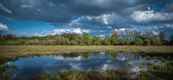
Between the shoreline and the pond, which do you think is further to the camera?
the shoreline

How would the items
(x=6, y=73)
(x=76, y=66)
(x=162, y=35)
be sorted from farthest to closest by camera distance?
(x=162, y=35) → (x=76, y=66) → (x=6, y=73)

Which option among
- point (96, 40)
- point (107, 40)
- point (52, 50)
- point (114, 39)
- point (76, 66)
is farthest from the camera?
point (96, 40)

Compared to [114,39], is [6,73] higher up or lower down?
lower down

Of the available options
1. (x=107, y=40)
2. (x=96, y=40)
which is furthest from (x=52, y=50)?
(x=107, y=40)

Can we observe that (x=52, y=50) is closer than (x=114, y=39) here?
Yes

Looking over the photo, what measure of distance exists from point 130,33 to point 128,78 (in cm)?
10492

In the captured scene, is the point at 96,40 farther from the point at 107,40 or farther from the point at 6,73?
the point at 6,73

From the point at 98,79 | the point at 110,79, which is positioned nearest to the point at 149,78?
the point at 110,79

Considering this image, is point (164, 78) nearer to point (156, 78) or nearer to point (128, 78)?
point (156, 78)

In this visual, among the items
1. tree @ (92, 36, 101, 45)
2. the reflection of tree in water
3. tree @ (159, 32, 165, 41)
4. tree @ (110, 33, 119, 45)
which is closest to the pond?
the reflection of tree in water

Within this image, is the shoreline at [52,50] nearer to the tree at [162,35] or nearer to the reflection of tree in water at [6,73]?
the reflection of tree in water at [6,73]

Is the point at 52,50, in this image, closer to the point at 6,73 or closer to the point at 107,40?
the point at 6,73

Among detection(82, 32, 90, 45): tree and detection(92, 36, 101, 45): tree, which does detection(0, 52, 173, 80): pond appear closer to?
detection(82, 32, 90, 45): tree

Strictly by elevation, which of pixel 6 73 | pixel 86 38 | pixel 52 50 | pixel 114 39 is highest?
pixel 86 38
